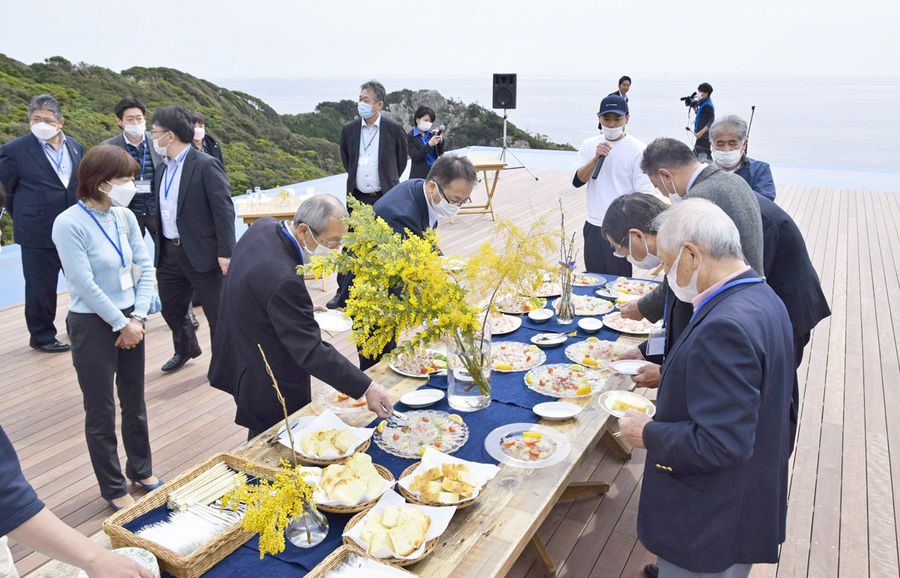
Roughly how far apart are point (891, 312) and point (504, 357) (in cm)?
449

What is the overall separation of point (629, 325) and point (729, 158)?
52.4 inches

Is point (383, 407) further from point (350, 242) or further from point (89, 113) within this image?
point (89, 113)

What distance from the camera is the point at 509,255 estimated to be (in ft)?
7.59

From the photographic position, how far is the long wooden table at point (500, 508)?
159cm

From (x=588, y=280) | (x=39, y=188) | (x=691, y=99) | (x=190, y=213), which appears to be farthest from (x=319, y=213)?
(x=691, y=99)

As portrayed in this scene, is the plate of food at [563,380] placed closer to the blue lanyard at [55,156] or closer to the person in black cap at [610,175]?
the person in black cap at [610,175]

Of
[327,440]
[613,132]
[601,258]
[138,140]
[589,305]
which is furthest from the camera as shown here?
[138,140]

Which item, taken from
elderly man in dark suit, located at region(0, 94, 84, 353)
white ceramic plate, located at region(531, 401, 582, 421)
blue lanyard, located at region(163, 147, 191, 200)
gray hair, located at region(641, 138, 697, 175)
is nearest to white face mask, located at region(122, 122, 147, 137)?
elderly man in dark suit, located at region(0, 94, 84, 353)

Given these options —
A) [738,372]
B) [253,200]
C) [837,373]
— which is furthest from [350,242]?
[253,200]

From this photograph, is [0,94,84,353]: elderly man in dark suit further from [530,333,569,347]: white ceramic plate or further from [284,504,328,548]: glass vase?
[284,504,328,548]: glass vase

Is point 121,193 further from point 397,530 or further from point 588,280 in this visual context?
point 588,280

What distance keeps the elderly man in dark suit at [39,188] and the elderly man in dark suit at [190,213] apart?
3.63 feet

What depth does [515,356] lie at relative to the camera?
2828 millimetres

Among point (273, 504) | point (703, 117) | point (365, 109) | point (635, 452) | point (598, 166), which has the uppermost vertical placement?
point (365, 109)
